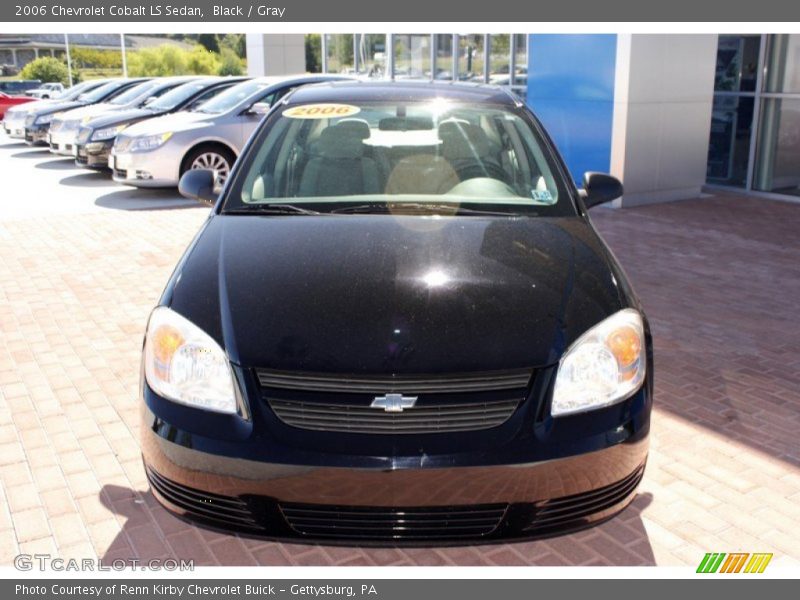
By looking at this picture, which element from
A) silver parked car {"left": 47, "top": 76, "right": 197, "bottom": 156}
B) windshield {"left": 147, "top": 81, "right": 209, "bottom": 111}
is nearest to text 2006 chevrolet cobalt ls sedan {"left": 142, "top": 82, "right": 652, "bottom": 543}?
windshield {"left": 147, "top": 81, "right": 209, "bottom": 111}

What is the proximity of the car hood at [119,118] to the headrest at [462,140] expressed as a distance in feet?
33.6

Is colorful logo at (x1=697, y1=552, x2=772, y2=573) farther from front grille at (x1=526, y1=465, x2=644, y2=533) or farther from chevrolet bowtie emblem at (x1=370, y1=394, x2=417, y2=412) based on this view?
chevrolet bowtie emblem at (x1=370, y1=394, x2=417, y2=412)

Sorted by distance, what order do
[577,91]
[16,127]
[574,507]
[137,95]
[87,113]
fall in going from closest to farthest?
[574,507]
[577,91]
[87,113]
[137,95]
[16,127]

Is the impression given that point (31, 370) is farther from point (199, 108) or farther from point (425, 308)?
point (199, 108)

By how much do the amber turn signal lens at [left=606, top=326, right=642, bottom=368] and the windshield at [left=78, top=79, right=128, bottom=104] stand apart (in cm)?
1720

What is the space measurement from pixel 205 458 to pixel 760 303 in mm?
5123

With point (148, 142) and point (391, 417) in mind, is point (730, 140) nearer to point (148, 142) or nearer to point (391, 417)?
point (148, 142)

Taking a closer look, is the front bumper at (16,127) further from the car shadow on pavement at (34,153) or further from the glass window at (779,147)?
the glass window at (779,147)

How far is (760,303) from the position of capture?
636 cm

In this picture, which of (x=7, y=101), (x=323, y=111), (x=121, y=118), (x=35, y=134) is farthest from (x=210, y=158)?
(x=7, y=101)

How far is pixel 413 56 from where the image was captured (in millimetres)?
18422

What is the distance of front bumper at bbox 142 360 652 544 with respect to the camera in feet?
8.05

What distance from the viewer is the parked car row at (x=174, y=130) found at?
1132 centimetres

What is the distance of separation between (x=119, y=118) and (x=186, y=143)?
8.50 feet
